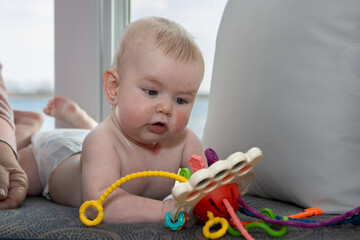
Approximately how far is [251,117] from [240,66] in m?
0.15

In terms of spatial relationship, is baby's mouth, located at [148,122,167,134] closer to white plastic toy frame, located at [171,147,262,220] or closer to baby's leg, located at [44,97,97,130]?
white plastic toy frame, located at [171,147,262,220]

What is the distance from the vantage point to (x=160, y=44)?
764mm

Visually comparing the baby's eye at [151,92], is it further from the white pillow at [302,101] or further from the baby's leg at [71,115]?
the baby's leg at [71,115]

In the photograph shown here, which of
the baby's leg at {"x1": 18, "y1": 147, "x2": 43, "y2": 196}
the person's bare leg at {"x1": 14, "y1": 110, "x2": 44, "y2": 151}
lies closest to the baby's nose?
the baby's leg at {"x1": 18, "y1": 147, "x2": 43, "y2": 196}

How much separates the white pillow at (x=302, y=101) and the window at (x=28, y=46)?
137cm

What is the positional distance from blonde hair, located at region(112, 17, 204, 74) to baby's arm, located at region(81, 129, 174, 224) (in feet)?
0.62

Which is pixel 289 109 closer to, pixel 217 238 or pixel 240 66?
pixel 240 66

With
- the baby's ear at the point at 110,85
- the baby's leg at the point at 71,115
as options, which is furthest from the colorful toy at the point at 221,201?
the baby's leg at the point at 71,115

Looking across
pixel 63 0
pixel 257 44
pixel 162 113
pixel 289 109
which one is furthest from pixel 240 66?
pixel 63 0

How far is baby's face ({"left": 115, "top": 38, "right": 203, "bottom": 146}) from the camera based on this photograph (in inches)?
29.6

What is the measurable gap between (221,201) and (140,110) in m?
0.27

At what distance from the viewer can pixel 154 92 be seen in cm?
77

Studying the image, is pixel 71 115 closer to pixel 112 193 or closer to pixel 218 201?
pixel 112 193

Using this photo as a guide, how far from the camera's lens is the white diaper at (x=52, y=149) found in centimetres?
112
